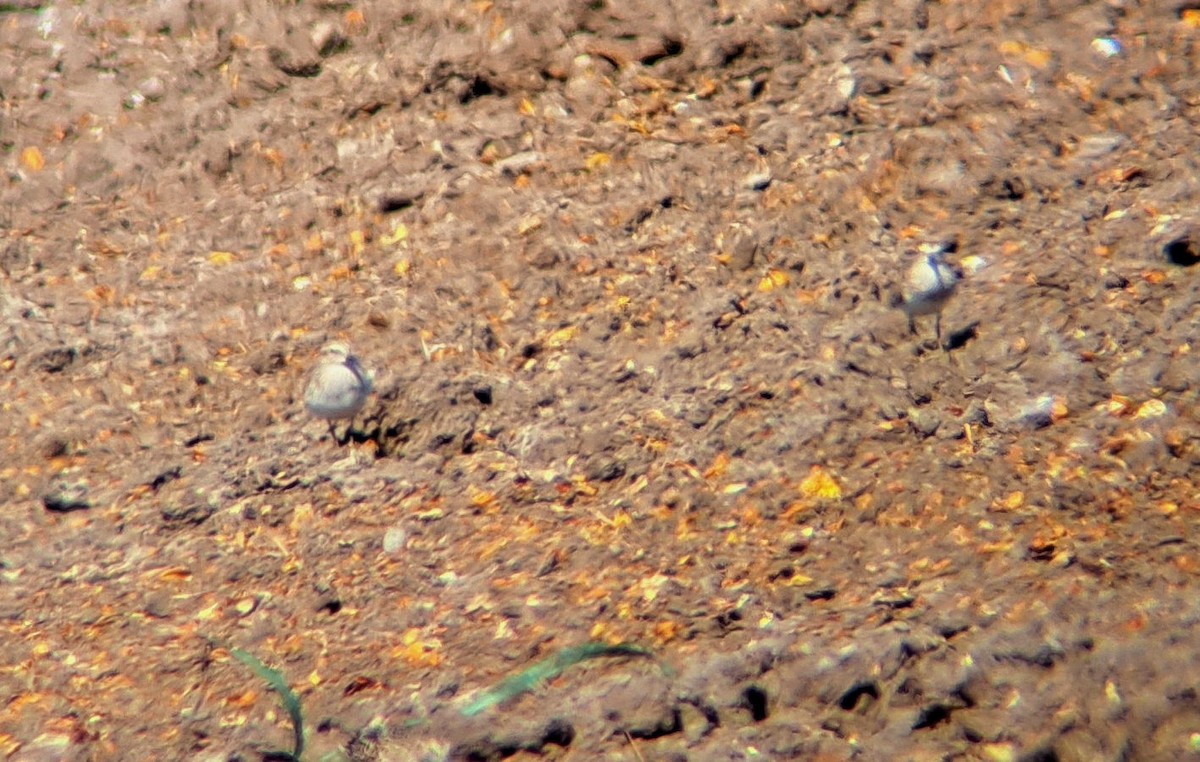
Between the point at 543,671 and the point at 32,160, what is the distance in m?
1.50

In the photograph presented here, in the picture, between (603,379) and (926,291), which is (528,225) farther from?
(926,291)

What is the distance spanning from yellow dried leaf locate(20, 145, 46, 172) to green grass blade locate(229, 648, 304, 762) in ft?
3.67

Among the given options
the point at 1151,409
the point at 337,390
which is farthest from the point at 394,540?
the point at 1151,409

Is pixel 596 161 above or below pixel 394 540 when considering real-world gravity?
above

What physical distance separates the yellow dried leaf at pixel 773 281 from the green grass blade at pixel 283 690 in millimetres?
1136

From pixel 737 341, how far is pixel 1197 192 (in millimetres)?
945

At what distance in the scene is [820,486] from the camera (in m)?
2.13

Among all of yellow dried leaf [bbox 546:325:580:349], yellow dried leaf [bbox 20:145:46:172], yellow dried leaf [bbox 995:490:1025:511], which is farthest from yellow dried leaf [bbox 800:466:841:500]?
yellow dried leaf [bbox 20:145:46:172]

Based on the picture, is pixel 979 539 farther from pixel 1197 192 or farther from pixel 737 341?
pixel 1197 192

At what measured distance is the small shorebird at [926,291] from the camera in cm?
225

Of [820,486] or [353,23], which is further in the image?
[353,23]

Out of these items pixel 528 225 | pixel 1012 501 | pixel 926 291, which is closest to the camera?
pixel 1012 501

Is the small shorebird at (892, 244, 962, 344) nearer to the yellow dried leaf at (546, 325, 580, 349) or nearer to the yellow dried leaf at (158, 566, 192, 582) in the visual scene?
the yellow dried leaf at (546, 325, 580, 349)

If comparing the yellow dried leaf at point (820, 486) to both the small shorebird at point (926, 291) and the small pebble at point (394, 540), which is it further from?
the small pebble at point (394, 540)
